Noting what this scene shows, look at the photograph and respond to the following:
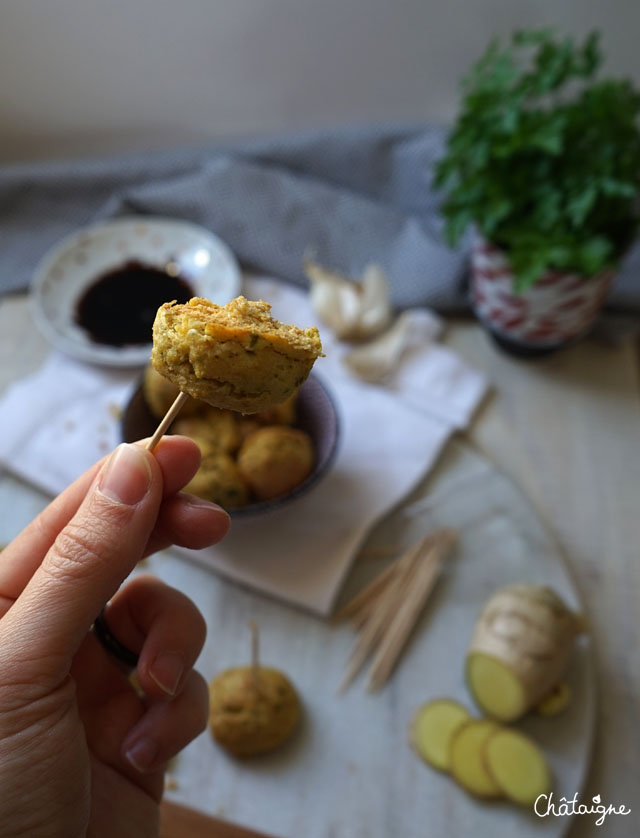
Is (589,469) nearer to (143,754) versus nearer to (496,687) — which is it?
(496,687)

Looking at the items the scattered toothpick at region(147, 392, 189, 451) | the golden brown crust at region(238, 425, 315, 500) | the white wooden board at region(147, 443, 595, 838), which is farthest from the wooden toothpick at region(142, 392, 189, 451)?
the white wooden board at region(147, 443, 595, 838)

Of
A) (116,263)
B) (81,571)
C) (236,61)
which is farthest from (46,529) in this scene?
(236,61)

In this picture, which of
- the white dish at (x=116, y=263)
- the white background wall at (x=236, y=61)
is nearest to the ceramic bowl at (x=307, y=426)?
the white dish at (x=116, y=263)

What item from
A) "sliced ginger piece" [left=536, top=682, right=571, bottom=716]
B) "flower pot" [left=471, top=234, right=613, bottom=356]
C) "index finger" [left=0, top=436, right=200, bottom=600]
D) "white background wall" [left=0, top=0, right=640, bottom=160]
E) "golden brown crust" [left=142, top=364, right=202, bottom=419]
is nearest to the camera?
"index finger" [left=0, top=436, right=200, bottom=600]

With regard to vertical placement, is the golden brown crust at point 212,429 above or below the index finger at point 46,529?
below

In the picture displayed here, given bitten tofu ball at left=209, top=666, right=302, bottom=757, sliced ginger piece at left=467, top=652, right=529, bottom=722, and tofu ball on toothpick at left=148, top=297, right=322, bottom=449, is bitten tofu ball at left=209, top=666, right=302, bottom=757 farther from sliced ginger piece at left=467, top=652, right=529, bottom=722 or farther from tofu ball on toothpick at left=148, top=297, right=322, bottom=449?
tofu ball on toothpick at left=148, top=297, right=322, bottom=449

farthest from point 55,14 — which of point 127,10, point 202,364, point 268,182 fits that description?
point 202,364

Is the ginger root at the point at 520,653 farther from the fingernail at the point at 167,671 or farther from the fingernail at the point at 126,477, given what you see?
the fingernail at the point at 126,477
